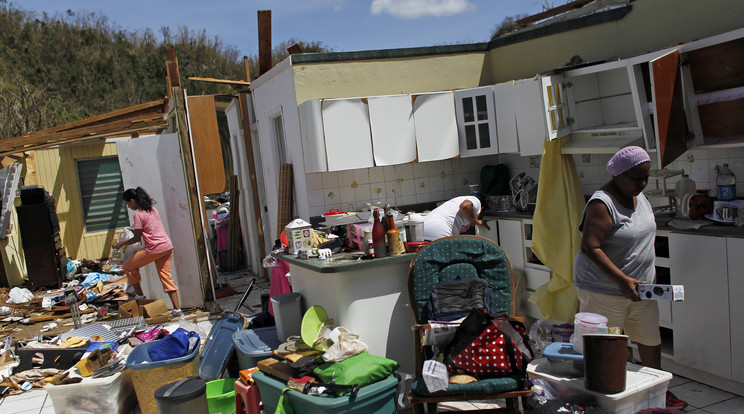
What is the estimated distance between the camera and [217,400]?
4305mm

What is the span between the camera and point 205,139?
922 cm

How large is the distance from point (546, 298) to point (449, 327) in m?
1.88

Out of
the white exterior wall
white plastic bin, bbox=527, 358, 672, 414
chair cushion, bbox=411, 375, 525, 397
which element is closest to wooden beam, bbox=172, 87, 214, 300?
the white exterior wall

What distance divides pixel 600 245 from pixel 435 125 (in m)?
3.10

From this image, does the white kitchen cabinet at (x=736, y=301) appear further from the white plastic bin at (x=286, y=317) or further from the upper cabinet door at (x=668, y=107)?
the white plastic bin at (x=286, y=317)

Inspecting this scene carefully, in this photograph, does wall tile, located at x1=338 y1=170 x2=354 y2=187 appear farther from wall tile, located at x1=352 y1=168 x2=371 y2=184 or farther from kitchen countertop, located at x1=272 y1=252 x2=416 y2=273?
kitchen countertop, located at x1=272 y1=252 x2=416 y2=273

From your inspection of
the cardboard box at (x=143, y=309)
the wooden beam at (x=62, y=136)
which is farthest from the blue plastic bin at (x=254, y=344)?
the wooden beam at (x=62, y=136)

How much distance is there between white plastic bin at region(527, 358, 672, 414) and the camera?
296cm

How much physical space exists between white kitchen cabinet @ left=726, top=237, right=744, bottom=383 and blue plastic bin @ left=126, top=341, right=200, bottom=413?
159 inches

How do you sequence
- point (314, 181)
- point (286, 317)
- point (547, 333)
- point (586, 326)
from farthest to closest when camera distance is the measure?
point (314, 181), point (547, 333), point (286, 317), point (586, 326)

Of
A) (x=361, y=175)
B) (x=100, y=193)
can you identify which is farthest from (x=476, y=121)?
(x=100, y=193)

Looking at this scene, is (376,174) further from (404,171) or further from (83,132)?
(83,132)

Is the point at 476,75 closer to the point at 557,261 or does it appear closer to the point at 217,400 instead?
the point at 557,261

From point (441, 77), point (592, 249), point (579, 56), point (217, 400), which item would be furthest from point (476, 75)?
point (217, 400)
